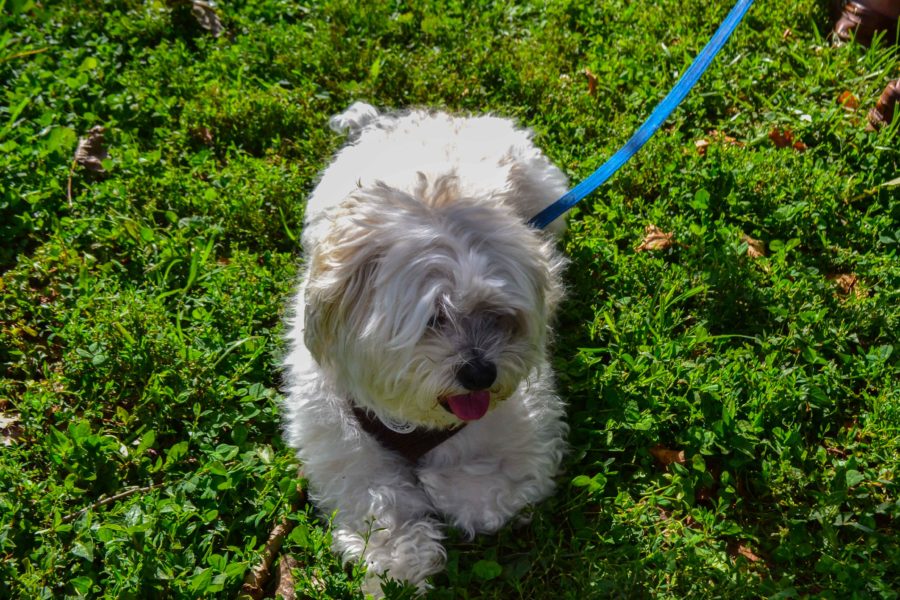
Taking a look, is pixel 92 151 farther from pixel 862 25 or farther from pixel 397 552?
pixel 862 25

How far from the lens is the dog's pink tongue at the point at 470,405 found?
2949mm

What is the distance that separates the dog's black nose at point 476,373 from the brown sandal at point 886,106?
3.45 meters

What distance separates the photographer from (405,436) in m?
3.29

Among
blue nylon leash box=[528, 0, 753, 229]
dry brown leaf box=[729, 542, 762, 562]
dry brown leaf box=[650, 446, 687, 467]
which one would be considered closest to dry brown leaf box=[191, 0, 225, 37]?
blue nylon leash box=[528, 0, 753, 229]

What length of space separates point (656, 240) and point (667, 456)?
140 cm

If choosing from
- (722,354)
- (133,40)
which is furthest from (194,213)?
(722,354)

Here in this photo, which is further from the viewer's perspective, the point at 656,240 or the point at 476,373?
the point at 656,240

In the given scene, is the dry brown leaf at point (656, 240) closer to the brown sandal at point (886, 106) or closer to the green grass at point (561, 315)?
the green grass at point (561, 315)

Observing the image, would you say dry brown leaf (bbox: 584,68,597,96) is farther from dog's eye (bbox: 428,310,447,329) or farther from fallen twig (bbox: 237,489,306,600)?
fallen twig (bbox: 237,489,306,600)

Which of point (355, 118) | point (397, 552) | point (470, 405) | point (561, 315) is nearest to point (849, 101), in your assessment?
A: point (561, 315)

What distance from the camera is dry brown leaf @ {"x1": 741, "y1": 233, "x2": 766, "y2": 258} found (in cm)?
437

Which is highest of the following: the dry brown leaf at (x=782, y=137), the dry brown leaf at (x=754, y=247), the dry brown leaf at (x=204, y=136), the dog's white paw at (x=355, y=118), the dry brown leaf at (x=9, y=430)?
the dry brown leaf at (x=782, y=137)

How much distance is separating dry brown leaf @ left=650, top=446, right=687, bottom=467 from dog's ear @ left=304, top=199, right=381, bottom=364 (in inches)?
61.2

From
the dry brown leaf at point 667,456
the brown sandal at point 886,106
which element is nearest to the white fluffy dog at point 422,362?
the dry brown leaf at point 667,456
